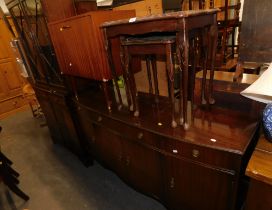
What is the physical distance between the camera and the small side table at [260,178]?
76 centimetres

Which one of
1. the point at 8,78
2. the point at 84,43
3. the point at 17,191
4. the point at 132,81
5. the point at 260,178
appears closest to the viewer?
the point at 260,178

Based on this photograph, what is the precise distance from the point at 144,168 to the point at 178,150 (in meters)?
0.42

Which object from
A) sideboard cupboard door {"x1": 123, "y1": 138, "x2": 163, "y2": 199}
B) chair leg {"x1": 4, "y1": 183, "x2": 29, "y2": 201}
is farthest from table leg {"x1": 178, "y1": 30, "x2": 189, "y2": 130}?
chair leg {"x1": 4, "y1": 183, "x2": 29, "y2": 201}

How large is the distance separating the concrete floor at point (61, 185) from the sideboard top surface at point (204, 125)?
78 cm

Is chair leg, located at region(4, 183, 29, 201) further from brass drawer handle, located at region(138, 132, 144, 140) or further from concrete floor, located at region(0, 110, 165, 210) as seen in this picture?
brass drawer handle, located at region(138, 132, 144, 140)

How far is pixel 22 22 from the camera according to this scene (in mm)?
1953

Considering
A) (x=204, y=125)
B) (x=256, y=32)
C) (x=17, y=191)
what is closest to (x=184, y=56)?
(x=204, y=125)

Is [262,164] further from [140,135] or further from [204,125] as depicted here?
[140,135]

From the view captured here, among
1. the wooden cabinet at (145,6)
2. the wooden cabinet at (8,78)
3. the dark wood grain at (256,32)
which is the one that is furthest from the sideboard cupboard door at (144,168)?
the wooden cabinet at (8,78)

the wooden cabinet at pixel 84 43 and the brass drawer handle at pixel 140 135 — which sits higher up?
the wooden cabinet at pixel 84 43

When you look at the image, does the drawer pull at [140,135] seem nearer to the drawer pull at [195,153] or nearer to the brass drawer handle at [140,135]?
the brass drawer handle at [140,135]

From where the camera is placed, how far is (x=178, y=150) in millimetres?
1062

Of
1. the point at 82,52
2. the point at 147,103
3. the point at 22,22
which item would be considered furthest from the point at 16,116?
the point at 147,103

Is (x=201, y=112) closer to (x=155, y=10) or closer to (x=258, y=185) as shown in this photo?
(x=258, y=185)
